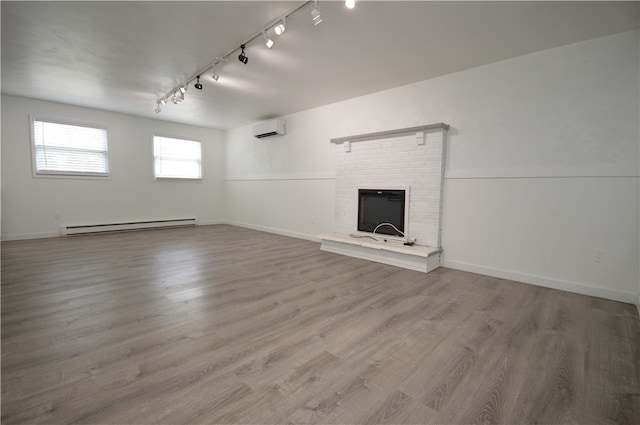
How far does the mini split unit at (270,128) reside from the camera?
6.03m

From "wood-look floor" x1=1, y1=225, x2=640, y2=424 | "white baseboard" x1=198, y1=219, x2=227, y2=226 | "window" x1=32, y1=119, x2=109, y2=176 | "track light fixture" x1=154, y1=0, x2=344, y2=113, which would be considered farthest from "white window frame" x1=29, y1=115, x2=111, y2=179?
"wood-look floor" x1=1, y1=225, x2=640, y2=424

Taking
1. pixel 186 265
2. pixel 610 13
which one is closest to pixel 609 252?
pixel 610 13

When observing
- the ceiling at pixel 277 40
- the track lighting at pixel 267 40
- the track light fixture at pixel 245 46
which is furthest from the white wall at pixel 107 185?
the track lighting at pixel 267 40

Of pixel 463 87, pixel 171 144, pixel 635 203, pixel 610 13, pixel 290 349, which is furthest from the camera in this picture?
pixel 171 144

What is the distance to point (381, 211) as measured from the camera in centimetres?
450

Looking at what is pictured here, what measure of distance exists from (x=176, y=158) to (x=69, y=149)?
2051 millimetres

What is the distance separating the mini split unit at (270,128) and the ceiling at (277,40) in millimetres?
1421

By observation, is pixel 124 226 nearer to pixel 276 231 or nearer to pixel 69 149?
pixel 69 149

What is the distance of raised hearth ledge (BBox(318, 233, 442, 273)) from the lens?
3.66m

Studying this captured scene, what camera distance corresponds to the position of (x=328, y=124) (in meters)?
5.29

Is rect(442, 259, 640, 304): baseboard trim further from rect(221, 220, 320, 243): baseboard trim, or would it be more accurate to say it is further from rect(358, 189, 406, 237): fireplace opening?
rect(221, 220, 320, 243): baseboard trim

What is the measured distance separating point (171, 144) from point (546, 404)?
793cm

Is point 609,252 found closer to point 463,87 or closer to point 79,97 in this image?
point 463,87

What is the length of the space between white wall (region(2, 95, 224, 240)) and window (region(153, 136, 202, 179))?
0.15 m
